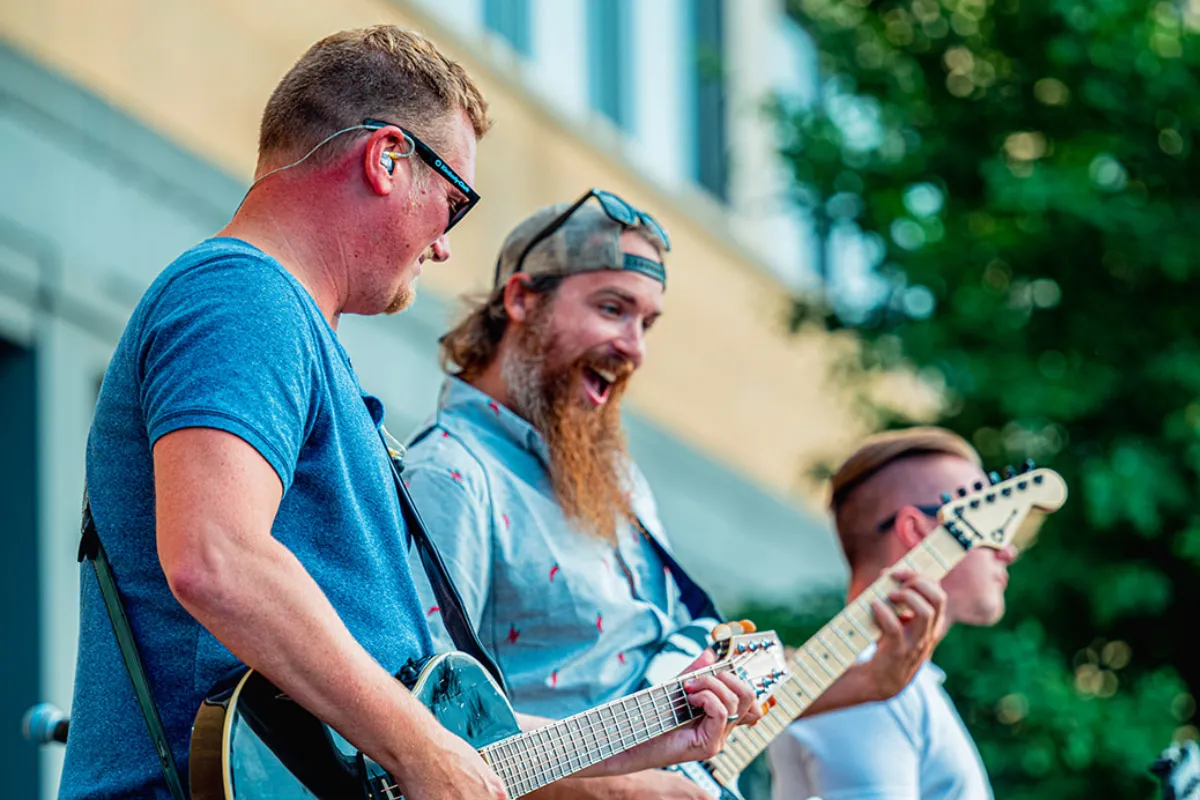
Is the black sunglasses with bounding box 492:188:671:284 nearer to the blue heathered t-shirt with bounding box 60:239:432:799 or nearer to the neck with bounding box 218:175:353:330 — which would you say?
the neck with bounding box 218:175:353:330

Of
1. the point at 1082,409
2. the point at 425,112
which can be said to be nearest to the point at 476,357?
the point at 425,112

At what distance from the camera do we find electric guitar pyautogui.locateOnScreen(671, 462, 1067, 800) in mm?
4023

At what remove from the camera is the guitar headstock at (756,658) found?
11.1ft

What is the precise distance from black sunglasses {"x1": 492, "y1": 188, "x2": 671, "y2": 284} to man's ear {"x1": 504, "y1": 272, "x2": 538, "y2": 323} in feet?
0.15

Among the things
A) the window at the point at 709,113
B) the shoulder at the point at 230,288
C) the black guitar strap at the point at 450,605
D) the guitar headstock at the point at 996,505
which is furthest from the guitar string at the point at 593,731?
the window at the point at 709,113

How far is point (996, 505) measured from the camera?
15.6ft

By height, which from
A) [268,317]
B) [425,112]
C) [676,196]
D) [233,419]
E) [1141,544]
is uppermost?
[676,196]

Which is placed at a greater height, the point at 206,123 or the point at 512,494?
the point at 206,123

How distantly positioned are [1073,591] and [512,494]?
4728 millimetres

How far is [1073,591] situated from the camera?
7.99m

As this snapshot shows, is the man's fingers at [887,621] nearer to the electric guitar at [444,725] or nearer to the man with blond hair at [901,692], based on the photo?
the man with blond hair at [901,692]

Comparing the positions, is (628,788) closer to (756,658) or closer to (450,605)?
(756,658)

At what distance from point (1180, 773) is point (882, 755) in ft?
2.44

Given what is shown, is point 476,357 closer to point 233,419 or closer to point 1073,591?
point 233,419
